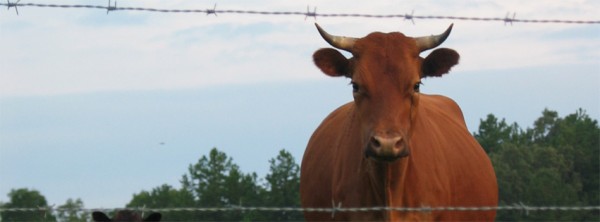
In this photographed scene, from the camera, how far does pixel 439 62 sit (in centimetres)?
1045

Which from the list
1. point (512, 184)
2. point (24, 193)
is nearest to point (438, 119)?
point (24, 193)

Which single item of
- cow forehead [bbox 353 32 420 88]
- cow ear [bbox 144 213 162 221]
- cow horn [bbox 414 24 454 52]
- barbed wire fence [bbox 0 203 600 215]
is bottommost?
barbed wire fence [bbox 0 203 600 215]

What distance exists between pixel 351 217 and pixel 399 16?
4.87 feet

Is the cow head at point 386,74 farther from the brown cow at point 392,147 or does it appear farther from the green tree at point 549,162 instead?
the green tree at point 549,162

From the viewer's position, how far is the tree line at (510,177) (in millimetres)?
61375

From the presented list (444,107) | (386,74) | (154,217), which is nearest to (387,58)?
(386,74)

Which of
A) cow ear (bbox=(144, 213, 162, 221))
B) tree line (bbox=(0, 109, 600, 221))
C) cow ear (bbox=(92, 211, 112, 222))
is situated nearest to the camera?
cow ear (bbox=(92, 211, 112, 222))

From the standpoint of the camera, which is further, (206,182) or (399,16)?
(206,182)

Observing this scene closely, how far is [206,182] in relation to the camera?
75375mm

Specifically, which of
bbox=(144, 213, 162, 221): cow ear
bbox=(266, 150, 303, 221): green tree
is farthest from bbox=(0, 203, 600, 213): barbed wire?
bbox=(266, 150, 303, 221): green tree

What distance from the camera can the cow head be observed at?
938cm

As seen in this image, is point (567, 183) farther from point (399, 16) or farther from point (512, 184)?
point (399, 16)

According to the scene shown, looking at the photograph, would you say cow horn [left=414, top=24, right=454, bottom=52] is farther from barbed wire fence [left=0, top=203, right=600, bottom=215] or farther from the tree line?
the tree line

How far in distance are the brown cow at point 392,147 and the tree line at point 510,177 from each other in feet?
131
